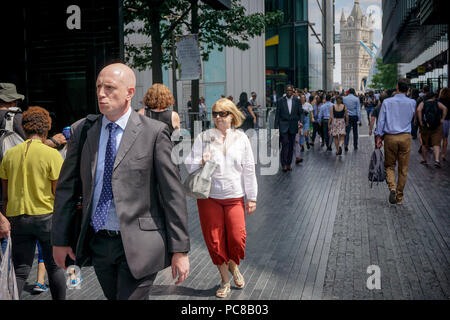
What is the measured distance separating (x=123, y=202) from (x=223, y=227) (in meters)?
2.27

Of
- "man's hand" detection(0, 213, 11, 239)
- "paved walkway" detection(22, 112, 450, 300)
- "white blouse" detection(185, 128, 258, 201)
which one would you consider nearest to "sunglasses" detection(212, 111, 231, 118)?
"white blouse" detection(185, 128, 258, 201)

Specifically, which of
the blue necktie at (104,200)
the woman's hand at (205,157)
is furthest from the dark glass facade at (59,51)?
the blue necktie at (104,200)

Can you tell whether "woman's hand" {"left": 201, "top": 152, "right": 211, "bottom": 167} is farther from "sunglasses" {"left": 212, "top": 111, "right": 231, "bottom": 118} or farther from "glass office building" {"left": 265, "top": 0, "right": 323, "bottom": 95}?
"glass office building" {"left": 265, "top": 0, "right": 323, "bottom": 95}

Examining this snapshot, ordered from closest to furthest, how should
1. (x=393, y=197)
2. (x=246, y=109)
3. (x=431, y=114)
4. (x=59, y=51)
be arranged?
(x=59, y=51), (x=393, y=197), (x=431, y=114), (x=246, y=109)

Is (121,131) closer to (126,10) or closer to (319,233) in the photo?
(319,233)

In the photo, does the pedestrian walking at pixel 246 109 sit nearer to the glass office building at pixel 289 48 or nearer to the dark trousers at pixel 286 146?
the dark trousers at pixel 286 146

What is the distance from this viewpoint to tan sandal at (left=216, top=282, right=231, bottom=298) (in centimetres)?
486

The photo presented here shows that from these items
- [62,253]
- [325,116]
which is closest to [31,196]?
[62,253]

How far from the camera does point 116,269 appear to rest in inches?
118

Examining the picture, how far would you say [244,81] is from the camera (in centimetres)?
3244

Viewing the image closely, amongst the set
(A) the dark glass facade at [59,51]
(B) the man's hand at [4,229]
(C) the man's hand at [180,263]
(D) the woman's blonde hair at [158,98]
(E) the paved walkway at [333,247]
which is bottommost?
(E) the paved walkway at [333,247]

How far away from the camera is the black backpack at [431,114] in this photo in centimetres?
1304

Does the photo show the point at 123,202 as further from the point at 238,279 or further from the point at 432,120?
the point at 432,120
